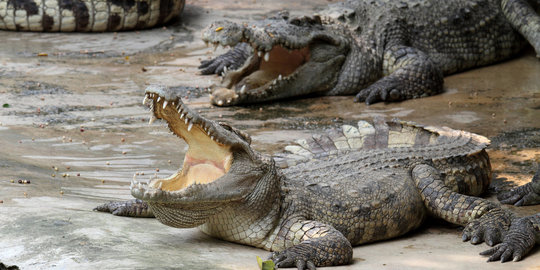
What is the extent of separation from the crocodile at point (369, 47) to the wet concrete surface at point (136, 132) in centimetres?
19

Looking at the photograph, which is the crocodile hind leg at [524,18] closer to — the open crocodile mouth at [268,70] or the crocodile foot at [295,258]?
the open crocodile mouth at [268,70]

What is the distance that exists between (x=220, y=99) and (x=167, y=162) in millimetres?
2346

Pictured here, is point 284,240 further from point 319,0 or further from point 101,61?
point 319,0

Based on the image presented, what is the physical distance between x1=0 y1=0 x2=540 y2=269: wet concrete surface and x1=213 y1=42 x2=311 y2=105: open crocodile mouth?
316 mm

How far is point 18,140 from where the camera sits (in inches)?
234

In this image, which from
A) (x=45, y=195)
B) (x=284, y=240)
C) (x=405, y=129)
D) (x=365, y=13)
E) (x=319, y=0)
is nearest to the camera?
(x=284, y=240)

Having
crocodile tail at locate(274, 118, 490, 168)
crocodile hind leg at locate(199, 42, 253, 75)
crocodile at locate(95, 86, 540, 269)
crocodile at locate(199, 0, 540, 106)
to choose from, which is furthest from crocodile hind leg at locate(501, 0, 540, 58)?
crocodile at locate(95, 86, 540, 269)

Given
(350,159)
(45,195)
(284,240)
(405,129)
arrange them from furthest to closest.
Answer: (405,129) → (350,159) → (45,195) → (284,240)

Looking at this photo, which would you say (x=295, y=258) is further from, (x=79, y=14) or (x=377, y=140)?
(x=79, y=14)

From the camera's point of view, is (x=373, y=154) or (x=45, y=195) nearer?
(x=45, y=195)

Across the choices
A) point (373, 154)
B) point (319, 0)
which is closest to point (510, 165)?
point (373, 154)

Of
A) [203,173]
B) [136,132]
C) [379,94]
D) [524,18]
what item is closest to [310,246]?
[203,173]

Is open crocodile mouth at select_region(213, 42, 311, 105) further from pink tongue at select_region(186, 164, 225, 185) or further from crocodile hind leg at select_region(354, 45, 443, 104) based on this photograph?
pink tongue at select_region(186, 164, 225, 185)

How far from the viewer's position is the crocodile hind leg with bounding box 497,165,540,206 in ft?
16.0
